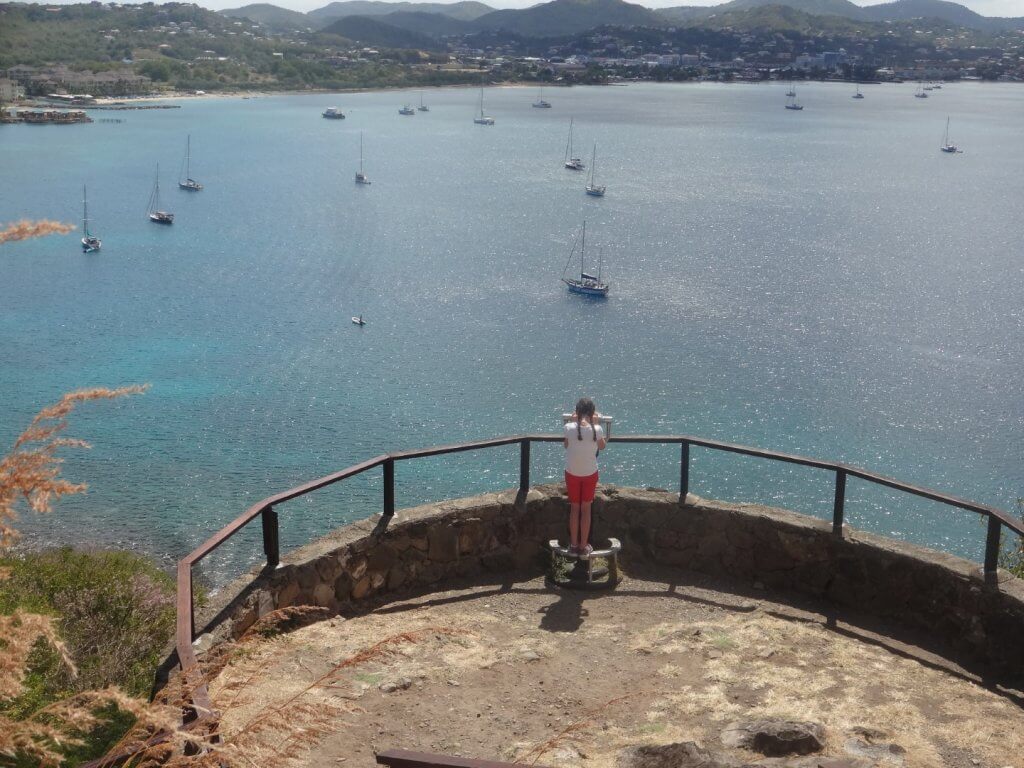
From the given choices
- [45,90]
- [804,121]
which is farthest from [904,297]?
[45,90]

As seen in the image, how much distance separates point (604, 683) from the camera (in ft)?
21.5

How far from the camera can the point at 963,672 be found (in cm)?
702

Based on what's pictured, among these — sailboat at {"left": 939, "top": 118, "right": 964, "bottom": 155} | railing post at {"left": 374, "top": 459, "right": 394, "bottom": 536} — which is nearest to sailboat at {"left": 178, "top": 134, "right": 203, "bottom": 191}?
sailboat at {"left": 939, "top": 118, "right": 964, "bottom": 155}

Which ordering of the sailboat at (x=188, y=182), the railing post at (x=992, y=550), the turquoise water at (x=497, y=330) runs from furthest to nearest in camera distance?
the sailboat at (x=188, y=182)
the turquoise water at (x=497, y=330)
the railing post at (x=992, y=550)

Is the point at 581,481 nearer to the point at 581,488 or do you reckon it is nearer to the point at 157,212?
the point at 581,488

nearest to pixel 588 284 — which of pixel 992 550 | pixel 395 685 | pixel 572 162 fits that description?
pixel 992 550

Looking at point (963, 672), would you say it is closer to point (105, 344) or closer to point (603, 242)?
point (105, 344)

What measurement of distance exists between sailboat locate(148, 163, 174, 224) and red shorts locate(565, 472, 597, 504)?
6387cm

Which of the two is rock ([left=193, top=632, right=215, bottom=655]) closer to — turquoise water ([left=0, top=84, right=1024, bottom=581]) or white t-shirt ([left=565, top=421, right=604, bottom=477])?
white t-shirt ([left=565, top=421, right=604, bottom=477])

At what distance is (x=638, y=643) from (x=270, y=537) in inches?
95.6

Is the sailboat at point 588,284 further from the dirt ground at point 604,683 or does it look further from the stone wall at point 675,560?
the dirt ground at point 604,683

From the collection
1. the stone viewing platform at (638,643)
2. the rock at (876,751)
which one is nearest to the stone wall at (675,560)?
the stone viewing platform at (638,643)

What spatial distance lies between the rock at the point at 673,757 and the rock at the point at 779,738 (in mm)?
306

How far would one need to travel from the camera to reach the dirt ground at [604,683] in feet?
18.9
